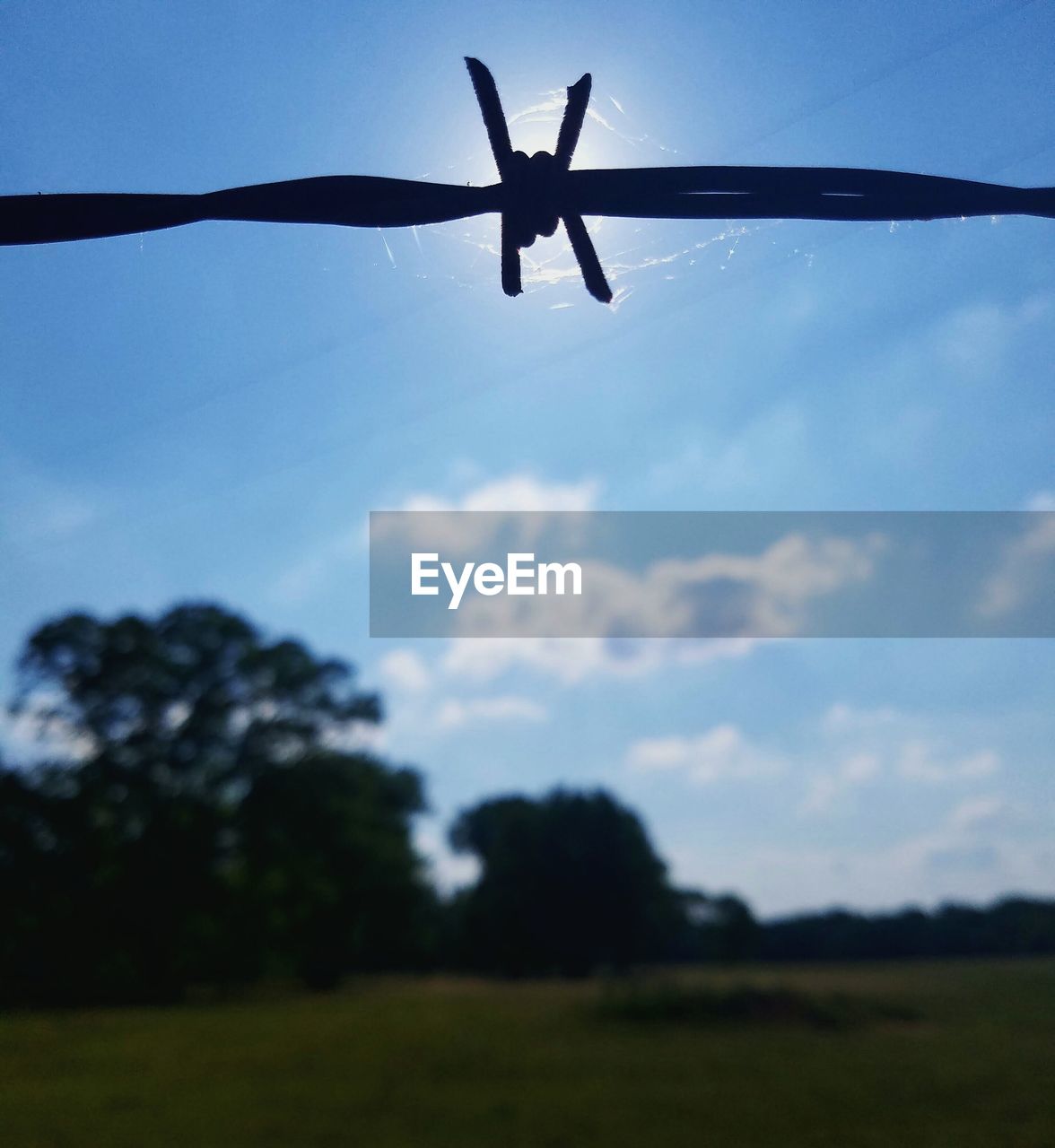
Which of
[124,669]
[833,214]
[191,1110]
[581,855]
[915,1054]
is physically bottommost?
[191,1110]

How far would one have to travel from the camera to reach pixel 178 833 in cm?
153

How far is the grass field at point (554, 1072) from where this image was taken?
1.46 metres

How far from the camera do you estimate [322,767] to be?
5.01 ft

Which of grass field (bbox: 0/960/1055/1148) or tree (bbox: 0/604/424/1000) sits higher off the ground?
tree (bbox: 0/604/424/1000)

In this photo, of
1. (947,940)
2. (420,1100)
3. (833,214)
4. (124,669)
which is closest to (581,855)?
(947,940)

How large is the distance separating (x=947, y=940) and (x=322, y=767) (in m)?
1.10

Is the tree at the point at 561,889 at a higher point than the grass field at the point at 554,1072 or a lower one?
higher

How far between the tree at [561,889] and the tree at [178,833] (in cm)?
25

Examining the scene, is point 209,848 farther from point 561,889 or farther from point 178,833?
point 561,889

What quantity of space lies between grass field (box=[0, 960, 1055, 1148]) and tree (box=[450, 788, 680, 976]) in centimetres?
9

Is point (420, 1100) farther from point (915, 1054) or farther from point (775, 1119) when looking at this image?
point (915, 1054)

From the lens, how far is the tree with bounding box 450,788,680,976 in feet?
4.32

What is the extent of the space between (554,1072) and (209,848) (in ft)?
2.52

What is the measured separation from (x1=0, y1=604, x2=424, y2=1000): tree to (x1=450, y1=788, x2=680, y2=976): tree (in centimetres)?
25
